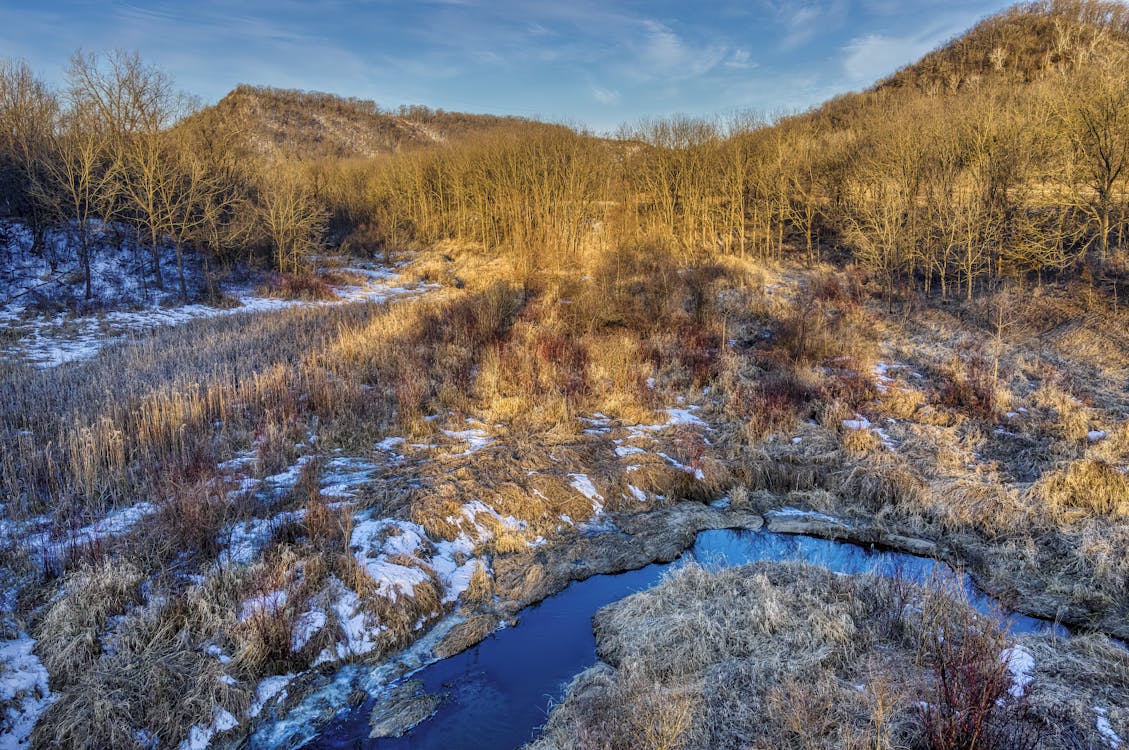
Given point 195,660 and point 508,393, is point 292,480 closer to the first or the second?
point 195,660

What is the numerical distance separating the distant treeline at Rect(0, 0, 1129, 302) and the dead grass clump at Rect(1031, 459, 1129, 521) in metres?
10.2

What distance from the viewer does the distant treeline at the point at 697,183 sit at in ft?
53.0

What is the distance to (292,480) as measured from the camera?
707 cm

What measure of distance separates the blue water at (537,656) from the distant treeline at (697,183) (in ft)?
42.9

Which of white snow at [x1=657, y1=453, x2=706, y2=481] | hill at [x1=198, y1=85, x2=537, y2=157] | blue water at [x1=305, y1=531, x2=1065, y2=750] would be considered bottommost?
blue water at [x1=305, y1=531, x2=1065, y2=750]

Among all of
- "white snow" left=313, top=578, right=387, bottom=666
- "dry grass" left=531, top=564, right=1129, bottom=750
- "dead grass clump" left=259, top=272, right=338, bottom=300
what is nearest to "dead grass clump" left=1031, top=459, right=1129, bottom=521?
"dry grass" left=531, top=564, right=1129, bottom=750

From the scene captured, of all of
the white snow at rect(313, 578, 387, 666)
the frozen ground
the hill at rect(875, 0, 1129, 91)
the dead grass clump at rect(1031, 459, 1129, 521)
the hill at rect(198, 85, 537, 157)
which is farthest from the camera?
the hill at rect(198, 85, 537, 157)

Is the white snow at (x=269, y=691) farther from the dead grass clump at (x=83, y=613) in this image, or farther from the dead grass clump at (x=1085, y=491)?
the dead grass clump at (x=1085, y=491)

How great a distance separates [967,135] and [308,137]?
72487mm

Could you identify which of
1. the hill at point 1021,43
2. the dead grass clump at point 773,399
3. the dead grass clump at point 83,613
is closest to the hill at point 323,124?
the hill at point 1021,43

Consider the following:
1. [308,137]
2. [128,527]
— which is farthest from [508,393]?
[308,137]

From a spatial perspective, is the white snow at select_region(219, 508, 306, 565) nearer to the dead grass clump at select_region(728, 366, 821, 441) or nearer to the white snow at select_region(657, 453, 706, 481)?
the white snow at select_region(657, 453, 706, 481)

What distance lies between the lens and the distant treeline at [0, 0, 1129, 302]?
53.0 feet

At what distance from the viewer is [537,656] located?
505 cm
